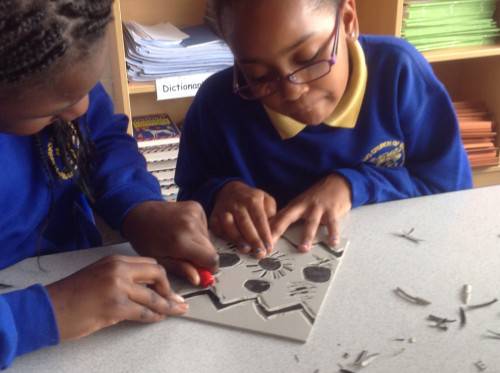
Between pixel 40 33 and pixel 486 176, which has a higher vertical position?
pixel 40 33

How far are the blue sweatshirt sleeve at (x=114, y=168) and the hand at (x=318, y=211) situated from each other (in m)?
0.20

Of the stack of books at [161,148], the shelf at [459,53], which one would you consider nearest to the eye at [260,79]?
the stack of books at [161,148]

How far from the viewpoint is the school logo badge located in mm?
994

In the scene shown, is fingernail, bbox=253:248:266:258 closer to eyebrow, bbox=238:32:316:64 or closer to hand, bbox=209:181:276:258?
hand, bbox=209:181:276:258

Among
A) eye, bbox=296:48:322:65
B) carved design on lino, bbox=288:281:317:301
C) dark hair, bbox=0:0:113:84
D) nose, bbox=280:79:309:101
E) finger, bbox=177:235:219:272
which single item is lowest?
carved design on lino, bbox=288:281:317:301

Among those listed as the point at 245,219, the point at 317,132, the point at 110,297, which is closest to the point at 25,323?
the point at 110,297

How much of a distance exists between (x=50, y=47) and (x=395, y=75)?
2.01ft

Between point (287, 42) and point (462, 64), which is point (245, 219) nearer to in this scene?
point (287, 42)

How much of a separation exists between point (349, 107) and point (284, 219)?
0.26 meters

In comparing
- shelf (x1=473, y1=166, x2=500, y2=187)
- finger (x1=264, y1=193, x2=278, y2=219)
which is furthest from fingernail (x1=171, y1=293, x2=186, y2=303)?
shelf (x1=473, y1=166, x2=500, y2=187)

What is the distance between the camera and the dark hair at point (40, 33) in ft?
1.70

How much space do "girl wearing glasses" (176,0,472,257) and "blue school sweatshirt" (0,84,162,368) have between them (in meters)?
0.12

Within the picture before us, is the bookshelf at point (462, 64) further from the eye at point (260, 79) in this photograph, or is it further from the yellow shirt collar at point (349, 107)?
the eye at point (260, 79)

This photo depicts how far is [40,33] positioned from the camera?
20.9 inches
